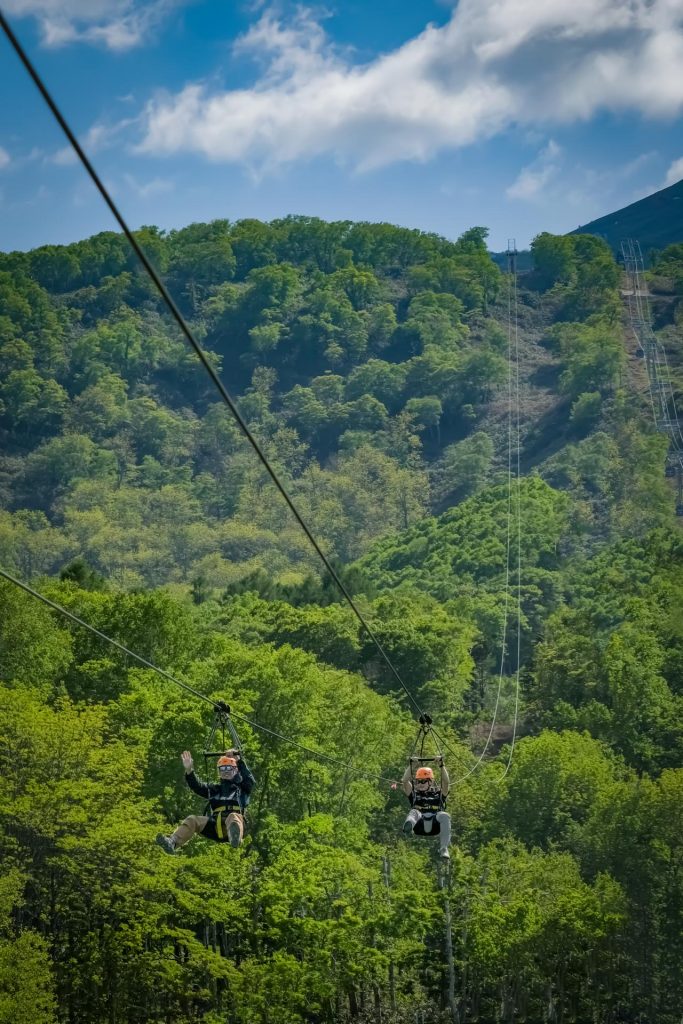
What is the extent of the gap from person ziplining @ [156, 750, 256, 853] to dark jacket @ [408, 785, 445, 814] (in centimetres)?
559

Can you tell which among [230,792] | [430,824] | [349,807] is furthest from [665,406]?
[230,792]

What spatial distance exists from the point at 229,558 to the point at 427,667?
80562mm

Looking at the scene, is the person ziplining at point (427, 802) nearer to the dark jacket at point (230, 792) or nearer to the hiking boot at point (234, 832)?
the dark jacket at point (230, 792)

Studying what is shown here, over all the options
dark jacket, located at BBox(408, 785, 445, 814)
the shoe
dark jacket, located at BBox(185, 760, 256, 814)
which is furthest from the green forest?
the shoe

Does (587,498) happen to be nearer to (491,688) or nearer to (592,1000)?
(491,688)

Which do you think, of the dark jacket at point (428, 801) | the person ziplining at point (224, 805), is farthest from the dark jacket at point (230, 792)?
the dark jacket at point (428, 801)

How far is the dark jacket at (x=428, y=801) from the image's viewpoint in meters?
26.6

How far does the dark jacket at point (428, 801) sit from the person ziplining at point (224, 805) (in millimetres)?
5586

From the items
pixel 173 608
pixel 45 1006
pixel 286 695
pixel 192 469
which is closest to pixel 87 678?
pixel 173 608

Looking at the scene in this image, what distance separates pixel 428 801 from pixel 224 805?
6.09 m

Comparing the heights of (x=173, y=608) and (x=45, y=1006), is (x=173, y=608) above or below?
above

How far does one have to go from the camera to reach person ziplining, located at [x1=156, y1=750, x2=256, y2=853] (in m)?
21.5

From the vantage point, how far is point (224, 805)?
2180 cm

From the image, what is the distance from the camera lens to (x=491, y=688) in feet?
324
